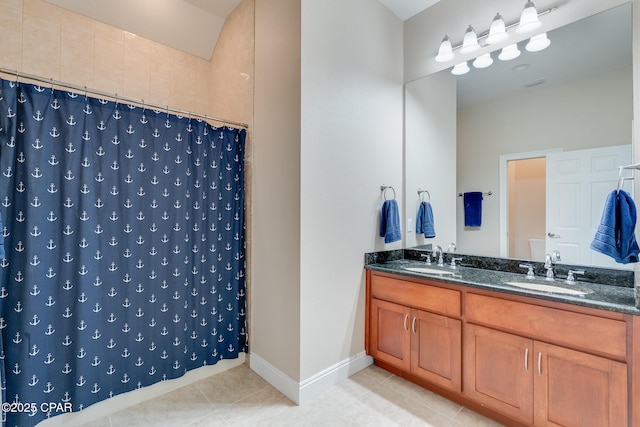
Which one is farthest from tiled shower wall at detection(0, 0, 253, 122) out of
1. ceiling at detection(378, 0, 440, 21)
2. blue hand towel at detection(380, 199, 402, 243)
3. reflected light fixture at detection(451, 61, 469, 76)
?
reflected light fixture at detection(451, 61, 469, 76)

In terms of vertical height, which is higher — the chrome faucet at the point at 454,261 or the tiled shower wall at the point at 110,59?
the tiled shower wall at the point at 110,59

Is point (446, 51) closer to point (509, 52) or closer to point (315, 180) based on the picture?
point (509, 52)

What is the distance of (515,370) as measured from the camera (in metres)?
1.58

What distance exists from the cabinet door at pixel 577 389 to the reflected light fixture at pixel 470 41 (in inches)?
81.0

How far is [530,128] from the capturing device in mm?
2023

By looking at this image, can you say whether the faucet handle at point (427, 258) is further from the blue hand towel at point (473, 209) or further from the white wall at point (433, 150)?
the blue hand towel at point (473, 209)

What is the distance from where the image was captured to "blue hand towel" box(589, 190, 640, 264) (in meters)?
1.43

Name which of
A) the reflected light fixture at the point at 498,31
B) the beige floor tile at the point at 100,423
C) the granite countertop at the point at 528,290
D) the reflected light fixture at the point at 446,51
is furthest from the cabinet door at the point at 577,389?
the beige floor tile at the point at 100,423

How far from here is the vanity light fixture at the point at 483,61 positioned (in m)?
2.15

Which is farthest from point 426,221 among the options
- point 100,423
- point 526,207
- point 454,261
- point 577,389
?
point 100,423

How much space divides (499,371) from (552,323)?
16.4 inches

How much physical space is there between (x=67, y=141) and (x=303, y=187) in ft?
4.59

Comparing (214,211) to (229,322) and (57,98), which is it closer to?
(229,322)

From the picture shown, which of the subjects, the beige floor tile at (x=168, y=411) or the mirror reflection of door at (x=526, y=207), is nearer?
the beige floor tile at (x=168, y=411)
